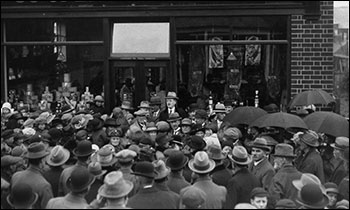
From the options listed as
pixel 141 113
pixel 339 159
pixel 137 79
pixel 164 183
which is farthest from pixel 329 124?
pixel 137 79

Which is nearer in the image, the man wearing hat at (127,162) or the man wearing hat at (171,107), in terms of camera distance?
the man wearing hat at (127,162)

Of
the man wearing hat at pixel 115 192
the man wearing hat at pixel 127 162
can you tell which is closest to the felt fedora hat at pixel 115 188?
the man wearing hat at pixel 115 192

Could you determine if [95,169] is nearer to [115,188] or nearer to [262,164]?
[115,188]

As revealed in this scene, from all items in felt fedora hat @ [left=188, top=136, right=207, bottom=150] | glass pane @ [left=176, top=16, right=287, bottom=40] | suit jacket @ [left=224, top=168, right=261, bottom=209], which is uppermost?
glass pane @ [left=176, top=16, right=287, bottom=40]

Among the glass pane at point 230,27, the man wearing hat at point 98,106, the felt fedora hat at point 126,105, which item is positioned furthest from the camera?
the glass pane at point 230,27

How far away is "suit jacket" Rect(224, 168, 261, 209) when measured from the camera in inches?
281

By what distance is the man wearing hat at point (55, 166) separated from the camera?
7539 millimetres

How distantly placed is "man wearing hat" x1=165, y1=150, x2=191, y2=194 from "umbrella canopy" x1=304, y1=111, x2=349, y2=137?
2685 mm

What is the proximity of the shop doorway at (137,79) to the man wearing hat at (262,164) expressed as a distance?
572 centimetres

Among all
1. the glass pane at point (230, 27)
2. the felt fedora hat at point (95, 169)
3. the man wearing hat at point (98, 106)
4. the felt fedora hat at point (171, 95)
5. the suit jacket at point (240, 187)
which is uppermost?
the glass pane at point (230, 27)

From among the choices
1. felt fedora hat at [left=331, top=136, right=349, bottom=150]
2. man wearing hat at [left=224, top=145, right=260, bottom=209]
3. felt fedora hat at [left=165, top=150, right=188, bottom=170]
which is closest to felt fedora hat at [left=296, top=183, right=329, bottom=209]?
man wearing hat at [left=224, top=145, right=260, bottom=209]

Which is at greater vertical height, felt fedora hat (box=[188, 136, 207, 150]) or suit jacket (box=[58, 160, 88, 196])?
felt fedora hat (box=[188, 136, 207, 150])

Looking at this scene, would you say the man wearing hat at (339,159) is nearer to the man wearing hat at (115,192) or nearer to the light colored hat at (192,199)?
the light colored hat at (192,199)

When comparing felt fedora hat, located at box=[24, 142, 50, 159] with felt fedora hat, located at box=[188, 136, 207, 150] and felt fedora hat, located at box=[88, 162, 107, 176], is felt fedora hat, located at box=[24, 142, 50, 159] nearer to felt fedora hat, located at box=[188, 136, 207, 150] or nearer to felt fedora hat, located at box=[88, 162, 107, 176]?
felt fedora hat, located at box=[88, 162, 107, 176]
